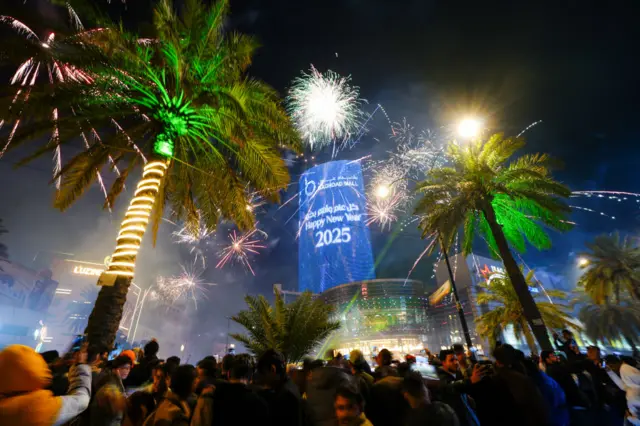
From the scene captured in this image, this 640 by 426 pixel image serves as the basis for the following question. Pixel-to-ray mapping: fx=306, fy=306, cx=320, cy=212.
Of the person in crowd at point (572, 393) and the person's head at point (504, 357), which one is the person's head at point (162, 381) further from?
the person in crowd at point (572, 393)

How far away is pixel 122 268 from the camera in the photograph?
7664mm

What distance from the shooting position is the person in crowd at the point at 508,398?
11.8ft

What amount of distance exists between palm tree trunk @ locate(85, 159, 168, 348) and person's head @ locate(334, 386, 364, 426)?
6.47 metres

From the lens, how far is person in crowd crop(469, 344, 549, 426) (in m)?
3.61

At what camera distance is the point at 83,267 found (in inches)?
4284

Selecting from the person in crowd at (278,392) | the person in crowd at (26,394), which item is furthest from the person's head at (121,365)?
the person in crowd at (278,392)

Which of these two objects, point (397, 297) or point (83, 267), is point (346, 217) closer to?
point (397, 297)

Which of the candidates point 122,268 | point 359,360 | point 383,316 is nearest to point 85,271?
point 383,316

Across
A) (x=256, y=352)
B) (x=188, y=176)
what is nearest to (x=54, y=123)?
(x=188, y=176)

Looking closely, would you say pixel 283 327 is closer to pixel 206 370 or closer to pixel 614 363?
pixel 206 370

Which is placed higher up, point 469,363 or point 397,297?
point 397,297

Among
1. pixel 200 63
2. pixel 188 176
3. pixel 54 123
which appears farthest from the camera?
pixel 188 176

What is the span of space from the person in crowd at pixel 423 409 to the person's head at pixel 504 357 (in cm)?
169

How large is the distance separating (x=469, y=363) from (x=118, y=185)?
12.0m
